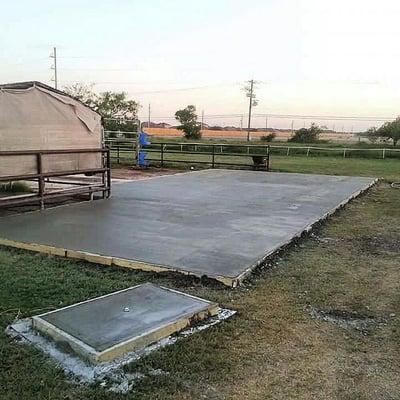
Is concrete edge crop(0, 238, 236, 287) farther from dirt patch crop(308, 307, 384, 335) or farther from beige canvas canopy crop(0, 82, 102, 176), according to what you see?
beige canvas canopy crop(0, 82, 102, 176)

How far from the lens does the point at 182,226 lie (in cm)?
557

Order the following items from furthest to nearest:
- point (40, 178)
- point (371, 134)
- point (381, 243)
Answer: point (371, 134) → point (40, 178) → point (381, 243)

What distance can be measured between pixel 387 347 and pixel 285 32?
50.4 ft

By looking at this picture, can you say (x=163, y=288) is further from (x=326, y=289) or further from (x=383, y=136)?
(x=383, y=136)

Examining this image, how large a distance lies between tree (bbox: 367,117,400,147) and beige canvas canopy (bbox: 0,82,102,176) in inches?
1167

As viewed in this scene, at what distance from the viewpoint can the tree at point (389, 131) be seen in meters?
33.6

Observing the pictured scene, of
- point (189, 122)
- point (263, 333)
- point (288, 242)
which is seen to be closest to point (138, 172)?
point (288, 242)

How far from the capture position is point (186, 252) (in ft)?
14.2

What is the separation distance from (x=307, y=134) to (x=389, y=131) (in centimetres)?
683

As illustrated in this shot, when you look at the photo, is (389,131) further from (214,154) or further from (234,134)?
(234,134)

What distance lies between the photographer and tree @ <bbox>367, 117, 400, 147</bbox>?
3361 cm

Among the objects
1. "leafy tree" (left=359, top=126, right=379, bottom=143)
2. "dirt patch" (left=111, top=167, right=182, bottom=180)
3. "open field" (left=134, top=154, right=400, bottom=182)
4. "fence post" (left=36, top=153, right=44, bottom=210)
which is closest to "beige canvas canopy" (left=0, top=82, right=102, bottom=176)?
"fence post" (left=36, top=153, right=44, bottom=210)

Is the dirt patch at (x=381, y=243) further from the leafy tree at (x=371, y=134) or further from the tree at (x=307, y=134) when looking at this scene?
the tree at (x=307, y=134)

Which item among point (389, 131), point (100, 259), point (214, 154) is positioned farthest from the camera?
point (389, 131)
